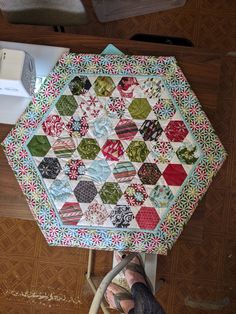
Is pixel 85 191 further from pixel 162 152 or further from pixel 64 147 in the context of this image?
pixel 162 152

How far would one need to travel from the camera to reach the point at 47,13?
1513mm

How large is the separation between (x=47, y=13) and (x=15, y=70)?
508 millimetres

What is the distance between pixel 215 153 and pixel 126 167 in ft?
0.96

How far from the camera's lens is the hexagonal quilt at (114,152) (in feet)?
3.92

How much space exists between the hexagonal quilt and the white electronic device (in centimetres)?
9

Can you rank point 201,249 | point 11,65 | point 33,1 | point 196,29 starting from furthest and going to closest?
point 196,29, point 201,249, point 33,1, point 11,65

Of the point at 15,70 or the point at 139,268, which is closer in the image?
the point at 15,70

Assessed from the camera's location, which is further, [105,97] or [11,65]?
[105,97]

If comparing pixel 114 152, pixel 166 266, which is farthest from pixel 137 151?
pixel 166 266

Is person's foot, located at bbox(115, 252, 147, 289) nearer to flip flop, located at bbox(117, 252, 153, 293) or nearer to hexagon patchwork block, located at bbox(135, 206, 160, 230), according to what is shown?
flip flop, located at bbox(117, 252, 153, 293)

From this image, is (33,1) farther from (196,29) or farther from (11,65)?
(196,29)

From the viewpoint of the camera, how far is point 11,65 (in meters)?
1.12

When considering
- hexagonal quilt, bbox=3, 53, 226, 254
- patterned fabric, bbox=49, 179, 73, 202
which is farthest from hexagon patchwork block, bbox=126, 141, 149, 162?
patterned fabric, bbox=49, 179, 73, 202

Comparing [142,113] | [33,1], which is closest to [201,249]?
[142,113]
